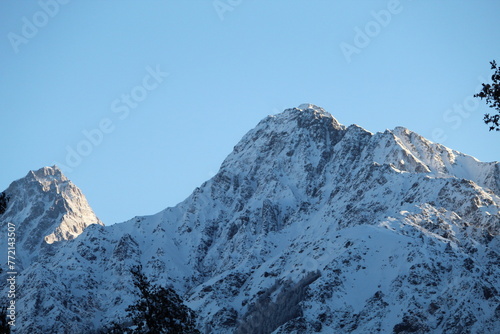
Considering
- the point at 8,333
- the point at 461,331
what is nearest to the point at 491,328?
the point at 461,331

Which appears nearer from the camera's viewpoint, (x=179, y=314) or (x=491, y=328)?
(x=179, y=314)

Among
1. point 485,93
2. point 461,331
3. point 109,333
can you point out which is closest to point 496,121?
point 485,93

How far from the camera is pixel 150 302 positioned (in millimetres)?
67250

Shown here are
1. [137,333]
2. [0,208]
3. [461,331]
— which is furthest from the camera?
[461,331]

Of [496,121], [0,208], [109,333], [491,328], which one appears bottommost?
[491,328]

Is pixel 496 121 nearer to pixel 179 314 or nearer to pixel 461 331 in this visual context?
pixel 179 314

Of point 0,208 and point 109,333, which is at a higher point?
point 0,208

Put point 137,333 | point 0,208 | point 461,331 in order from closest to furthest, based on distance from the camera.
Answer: point 0,208 → point 137,333 → point 461,331

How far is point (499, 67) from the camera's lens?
59875mm

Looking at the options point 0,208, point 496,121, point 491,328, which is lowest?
point 491,328

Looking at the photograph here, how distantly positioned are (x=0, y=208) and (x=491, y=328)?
16721 cm

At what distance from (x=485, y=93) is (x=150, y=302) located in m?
32.7

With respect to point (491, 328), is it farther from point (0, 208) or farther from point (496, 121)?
point (0, 208)

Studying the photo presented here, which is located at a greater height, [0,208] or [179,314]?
[0,208]
